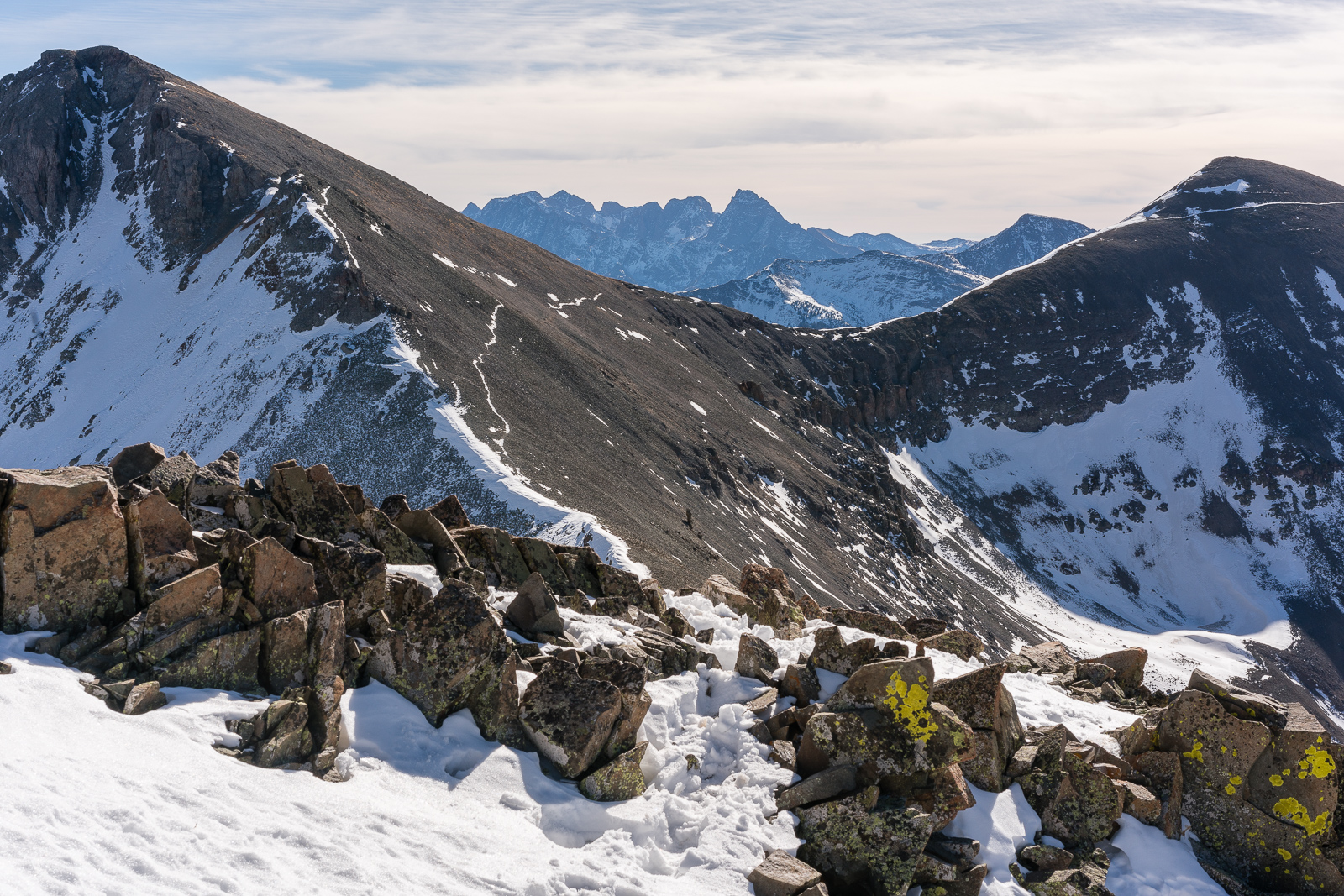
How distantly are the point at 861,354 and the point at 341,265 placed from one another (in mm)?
92679

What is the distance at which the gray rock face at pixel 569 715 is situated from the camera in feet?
39.2

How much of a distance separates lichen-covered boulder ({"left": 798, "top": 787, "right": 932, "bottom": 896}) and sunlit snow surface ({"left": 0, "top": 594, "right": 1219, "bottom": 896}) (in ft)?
1.58

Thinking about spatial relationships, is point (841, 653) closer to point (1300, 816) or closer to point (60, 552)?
point (1300, 816)

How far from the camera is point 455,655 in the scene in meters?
12.5

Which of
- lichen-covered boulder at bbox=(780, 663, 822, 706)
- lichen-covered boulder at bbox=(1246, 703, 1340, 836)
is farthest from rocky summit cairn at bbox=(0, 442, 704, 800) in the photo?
lichen-covered boulder at bbox=(1246, 703, 1340, 836)

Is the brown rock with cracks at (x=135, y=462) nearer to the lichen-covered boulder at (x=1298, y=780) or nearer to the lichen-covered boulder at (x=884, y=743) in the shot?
the lichen-covered boulder at (x=884, y=743)

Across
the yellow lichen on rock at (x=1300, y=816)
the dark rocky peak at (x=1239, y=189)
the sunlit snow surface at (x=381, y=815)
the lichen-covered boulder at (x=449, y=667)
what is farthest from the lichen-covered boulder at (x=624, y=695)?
the dark rocky peak at (x=1239, y=189)

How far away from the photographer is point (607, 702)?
12281 mm

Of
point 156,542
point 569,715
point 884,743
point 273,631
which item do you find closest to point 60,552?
point 156,542

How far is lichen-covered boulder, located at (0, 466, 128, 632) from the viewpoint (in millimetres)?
11188

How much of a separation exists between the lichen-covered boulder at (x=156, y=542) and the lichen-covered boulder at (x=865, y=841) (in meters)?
10.7

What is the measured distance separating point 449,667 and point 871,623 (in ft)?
45.6

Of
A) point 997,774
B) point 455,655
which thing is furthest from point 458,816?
point 997,774

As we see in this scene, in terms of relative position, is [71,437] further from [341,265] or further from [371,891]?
[371,891]
